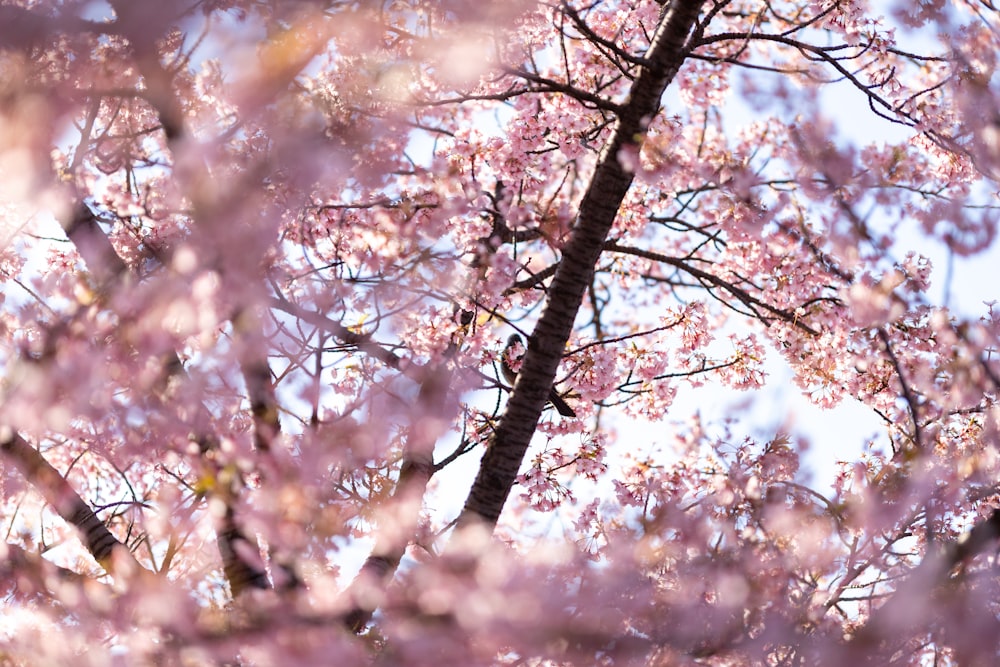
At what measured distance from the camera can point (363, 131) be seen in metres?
4.66

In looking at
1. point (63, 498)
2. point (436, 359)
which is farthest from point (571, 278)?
point (63, 498)

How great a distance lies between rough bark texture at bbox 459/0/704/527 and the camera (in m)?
4.33

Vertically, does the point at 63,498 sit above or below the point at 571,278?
below

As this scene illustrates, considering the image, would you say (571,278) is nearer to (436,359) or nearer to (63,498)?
(436,359)

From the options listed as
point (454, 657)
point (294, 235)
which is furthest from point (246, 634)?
point (294, 235)

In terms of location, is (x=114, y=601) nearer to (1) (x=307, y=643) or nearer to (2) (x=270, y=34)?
(1) (x=307, y=643)

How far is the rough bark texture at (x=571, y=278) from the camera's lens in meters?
4.33

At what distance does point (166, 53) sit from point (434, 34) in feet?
5.64

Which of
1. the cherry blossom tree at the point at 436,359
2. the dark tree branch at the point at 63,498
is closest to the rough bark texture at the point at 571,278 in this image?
the cherry blossom tree at the point at 436,359

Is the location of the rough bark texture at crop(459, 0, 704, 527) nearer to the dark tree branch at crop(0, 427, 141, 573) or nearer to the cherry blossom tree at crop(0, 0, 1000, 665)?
the cherry blossom tree at crop(0, 0, 1000, 665)

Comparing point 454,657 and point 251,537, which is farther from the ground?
point 251,537

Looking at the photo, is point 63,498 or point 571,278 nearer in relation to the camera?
point 571,278

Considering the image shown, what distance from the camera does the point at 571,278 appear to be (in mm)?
4414

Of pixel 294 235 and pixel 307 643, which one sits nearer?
pixel 307 643
